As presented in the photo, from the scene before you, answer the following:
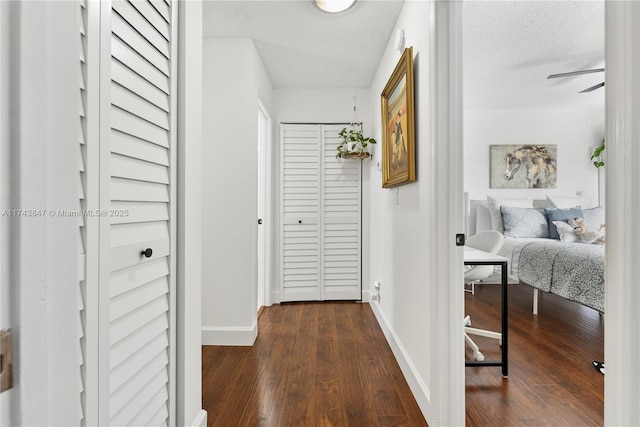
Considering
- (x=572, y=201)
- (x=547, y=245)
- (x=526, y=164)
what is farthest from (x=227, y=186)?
(x=572, y=201)

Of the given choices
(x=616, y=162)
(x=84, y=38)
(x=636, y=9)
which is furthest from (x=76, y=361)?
(x=636, y=9)

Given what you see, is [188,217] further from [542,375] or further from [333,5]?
[542,375]

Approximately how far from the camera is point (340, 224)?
3.95 metres

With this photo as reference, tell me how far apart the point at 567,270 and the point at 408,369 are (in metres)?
1.83

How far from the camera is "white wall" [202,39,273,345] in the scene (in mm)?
2740

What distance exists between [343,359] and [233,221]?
1339mm

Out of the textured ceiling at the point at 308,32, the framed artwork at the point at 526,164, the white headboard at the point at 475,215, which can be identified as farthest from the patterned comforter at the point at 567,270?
the textured ceiling at the point at 308,32

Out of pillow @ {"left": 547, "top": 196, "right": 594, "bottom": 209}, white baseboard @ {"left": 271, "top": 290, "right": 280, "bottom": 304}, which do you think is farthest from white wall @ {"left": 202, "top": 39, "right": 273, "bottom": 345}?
pillow @ {"left": 547, "top": 196, "right": 594, "bottom": 209}

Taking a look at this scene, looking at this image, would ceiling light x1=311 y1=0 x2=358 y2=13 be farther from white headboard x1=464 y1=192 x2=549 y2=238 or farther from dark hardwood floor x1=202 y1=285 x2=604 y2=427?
white headboard x1=464 y1=192 x2=549 y2=238

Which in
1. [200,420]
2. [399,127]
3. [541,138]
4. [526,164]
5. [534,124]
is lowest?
[200,420]

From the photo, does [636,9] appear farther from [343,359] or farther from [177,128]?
[343,359]

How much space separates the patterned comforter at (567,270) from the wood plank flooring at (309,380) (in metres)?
1.59

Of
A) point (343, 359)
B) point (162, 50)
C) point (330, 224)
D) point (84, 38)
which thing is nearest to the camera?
point (84, 38)

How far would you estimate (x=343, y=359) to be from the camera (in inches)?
94.3
